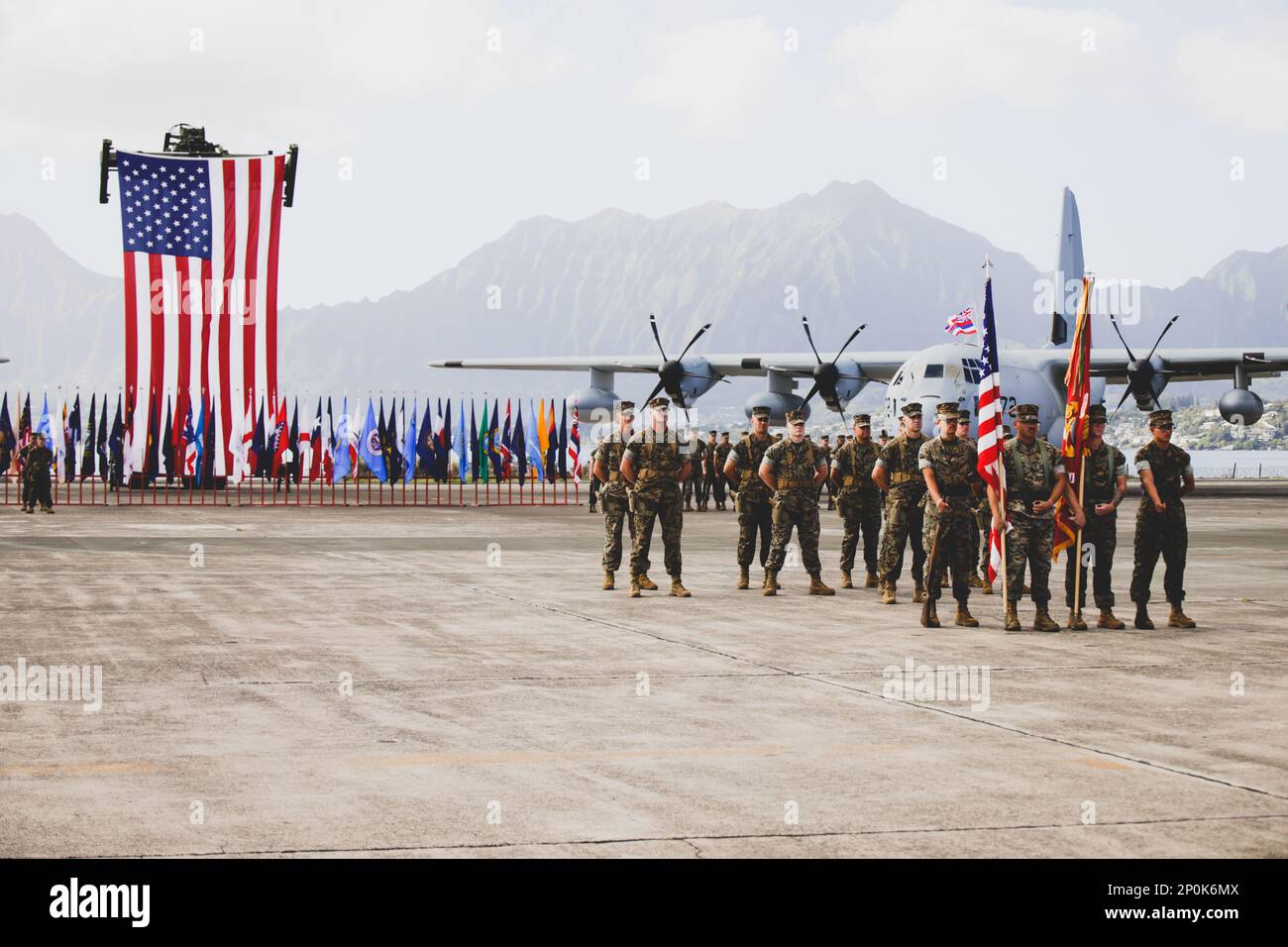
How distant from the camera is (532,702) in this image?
28.1 feet

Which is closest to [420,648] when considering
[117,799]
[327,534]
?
[117,799]

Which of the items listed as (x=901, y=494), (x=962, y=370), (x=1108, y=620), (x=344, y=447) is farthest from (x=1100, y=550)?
(x=344, y=447)

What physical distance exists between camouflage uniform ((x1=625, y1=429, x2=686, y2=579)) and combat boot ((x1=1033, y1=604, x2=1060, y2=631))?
12.8 ft

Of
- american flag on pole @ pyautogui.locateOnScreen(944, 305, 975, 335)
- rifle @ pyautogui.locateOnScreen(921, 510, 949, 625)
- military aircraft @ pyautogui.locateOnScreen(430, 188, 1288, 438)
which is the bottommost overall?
rifle @ pyautogui.locateOnScreen(921, 510, 949, 625)

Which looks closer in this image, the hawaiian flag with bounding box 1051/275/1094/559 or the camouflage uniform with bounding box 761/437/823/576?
the hawaiian flag with bounding box 1051/275/1094/559

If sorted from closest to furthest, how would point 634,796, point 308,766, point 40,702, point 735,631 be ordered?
point 634,796
point 308,766
point 40,702
point 735,631

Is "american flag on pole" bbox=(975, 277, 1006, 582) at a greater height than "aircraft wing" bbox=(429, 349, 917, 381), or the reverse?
"aircraft wing" bbox=(429, 349, 917, 381)

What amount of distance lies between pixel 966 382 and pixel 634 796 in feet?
80.2

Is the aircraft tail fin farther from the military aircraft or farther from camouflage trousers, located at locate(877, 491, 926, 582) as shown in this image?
camouflage trousers, located at locate(877, 491, 926, 582)

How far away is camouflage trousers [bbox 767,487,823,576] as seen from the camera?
49.1ft

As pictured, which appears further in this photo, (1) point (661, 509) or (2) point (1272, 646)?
(1) point (661, 509)

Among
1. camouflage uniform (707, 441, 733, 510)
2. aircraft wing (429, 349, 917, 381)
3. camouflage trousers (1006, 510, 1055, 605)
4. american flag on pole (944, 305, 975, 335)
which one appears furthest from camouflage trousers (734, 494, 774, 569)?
Result: american flag on pole (944, 305, 975, 335)
